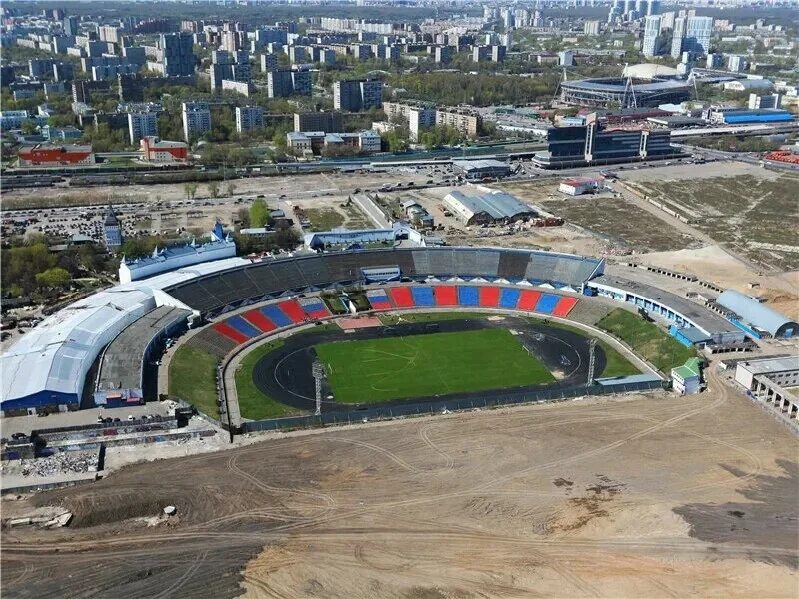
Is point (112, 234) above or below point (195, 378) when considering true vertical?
above

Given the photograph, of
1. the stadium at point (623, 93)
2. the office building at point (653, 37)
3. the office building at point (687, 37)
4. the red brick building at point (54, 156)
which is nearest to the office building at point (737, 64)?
the office building at point (687, 37)

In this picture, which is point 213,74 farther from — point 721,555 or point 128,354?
point 721,555

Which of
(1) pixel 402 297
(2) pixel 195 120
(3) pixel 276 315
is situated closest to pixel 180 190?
(2) pixel 195 120

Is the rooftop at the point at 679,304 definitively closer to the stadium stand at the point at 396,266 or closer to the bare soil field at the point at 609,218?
the stadium stand at the point at 396,266

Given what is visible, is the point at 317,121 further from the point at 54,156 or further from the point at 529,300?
the point at 529,300

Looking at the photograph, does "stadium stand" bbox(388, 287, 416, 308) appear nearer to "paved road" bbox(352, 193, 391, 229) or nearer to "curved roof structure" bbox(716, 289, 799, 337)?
"paved road" bbox(352, 193, 391, 229)

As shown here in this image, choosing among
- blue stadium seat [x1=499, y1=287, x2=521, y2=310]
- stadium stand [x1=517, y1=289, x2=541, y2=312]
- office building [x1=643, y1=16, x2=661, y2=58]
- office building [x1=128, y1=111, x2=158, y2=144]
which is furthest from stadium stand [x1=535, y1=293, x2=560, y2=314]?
office building [x1=643, y1=16, x2=661, y2=58]

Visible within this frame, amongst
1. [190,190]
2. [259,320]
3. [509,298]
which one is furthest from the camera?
[190,190]
